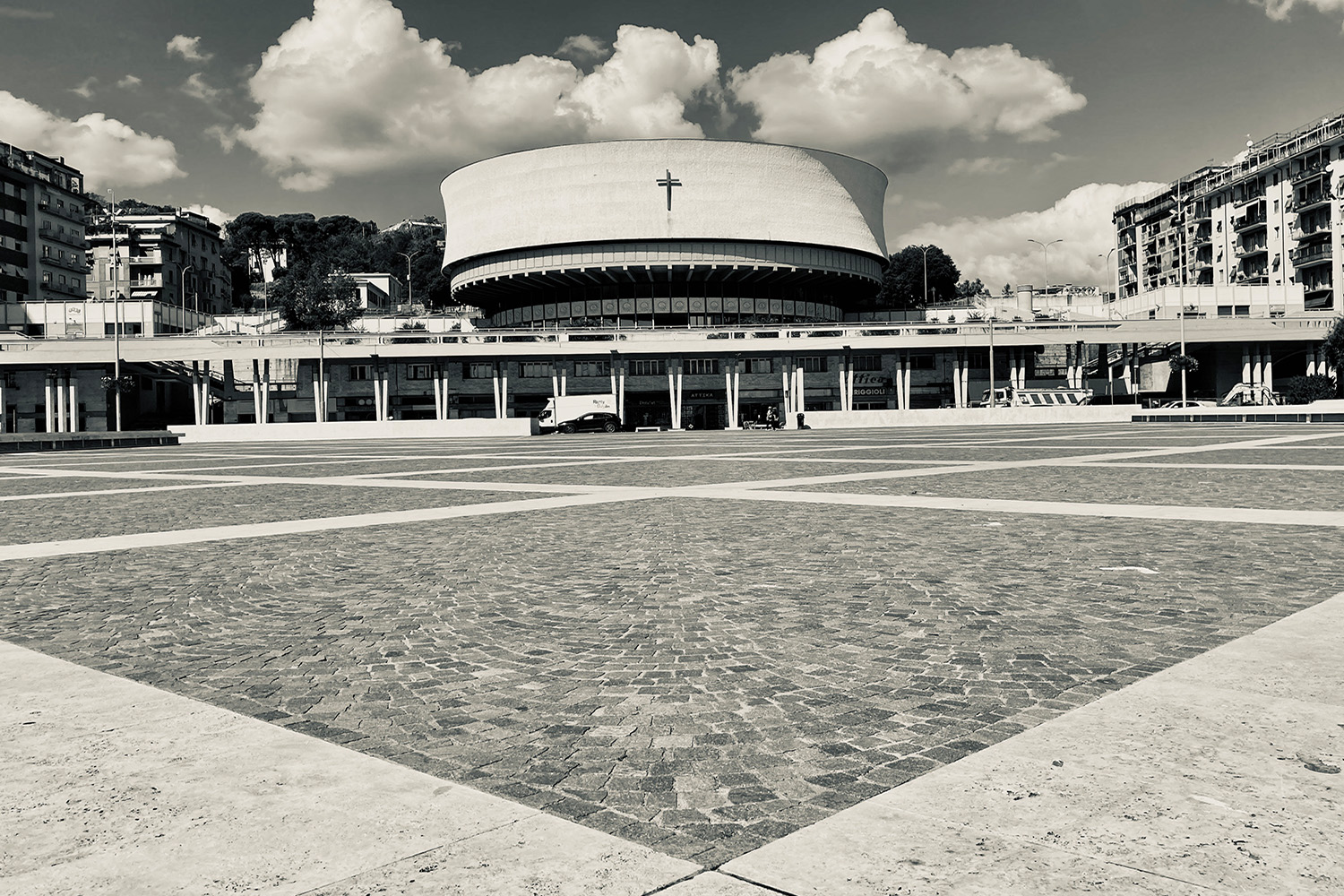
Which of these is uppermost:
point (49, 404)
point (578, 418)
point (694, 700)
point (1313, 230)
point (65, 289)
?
point (1313, 230)

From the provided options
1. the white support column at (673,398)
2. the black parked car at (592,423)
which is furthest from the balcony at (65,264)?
the black parked car at (592,423)

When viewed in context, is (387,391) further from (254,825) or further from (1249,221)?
(1249,221)

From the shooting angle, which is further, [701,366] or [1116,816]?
[701,366]

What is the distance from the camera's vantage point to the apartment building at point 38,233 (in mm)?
86750

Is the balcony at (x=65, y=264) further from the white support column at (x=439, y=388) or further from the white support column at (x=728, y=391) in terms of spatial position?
the white support column at (x=728, y=391)

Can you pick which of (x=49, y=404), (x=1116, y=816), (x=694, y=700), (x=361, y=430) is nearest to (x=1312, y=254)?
(x=361, y=430)

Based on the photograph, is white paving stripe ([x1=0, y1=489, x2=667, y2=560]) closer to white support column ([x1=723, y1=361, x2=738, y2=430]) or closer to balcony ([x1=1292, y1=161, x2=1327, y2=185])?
white support column ([x1=723, y1=361, x2=738, y2=430])

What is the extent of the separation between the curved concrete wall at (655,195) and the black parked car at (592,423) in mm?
40274

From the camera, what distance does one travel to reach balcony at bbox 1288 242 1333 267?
84938 millimetres

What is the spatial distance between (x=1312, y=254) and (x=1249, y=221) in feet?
34.7

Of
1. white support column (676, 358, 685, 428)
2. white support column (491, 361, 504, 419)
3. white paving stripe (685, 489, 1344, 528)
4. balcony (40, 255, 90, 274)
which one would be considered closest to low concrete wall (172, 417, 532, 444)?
white support column (491, 361, 504, 419)

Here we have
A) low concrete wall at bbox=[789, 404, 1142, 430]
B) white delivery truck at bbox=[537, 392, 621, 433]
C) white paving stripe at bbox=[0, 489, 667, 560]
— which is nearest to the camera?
white paving stripe at bbox=[0, 489, 667, 560]

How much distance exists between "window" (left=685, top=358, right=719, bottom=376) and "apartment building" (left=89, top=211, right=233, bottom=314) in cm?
5859

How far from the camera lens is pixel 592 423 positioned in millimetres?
52125
